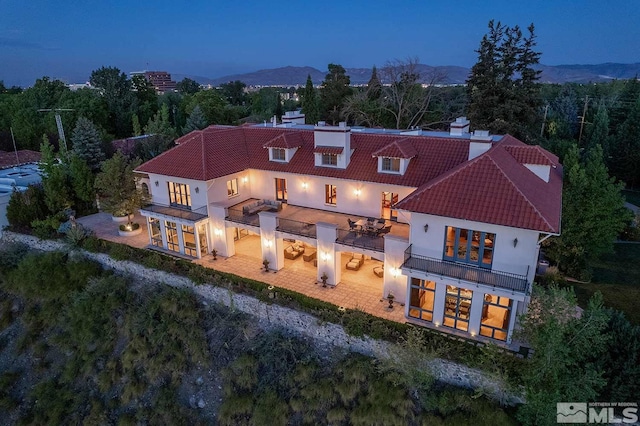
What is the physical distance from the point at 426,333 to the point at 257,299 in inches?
331

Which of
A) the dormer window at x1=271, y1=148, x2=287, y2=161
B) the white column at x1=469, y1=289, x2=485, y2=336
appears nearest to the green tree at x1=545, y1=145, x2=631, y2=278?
the white column at x1=469, y1=289, x2=485, y2=336

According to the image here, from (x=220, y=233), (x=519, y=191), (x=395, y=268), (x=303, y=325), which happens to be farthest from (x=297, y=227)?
(x=519, y=191)

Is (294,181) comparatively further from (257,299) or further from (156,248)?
(156,248)

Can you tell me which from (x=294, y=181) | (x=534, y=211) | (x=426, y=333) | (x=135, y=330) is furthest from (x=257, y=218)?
(x=534, y=211)

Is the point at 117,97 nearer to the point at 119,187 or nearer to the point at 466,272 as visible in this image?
the point at 119,187

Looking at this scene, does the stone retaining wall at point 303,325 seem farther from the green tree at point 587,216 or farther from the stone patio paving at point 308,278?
the green tree at point 587,216

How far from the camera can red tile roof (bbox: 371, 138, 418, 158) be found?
21.2m

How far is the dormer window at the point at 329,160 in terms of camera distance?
23438mm

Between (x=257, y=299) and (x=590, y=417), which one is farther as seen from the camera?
(x=257, y=299)

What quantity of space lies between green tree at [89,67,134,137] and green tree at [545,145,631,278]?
197ft

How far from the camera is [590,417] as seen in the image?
13.3 meters

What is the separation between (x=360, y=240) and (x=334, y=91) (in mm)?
42293

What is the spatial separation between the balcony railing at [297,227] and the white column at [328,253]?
723 millimetres

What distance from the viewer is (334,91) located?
57.5m
